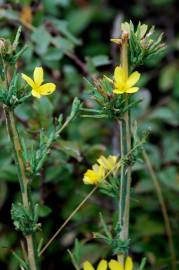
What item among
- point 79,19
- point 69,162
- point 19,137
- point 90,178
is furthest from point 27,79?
point 79,19

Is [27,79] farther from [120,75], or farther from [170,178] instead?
[170,178]

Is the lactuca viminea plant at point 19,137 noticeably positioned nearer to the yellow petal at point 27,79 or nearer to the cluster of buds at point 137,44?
the yellow petal at point 27,79

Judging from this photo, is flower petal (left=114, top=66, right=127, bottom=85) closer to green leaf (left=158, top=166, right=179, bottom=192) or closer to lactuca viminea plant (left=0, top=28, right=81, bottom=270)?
lactuca viminea plant (left=0, top=28, right=81, bottom=270)

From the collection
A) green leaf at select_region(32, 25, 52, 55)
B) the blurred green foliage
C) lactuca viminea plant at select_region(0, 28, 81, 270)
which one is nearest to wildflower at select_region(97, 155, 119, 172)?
lactuca viminea plant at select_region(0, 28, 81, 270)

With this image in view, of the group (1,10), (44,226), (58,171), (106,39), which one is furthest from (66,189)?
(106,39)

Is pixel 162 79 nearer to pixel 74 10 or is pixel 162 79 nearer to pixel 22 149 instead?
pixel 74 10

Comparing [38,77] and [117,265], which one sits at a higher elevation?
[38,77]

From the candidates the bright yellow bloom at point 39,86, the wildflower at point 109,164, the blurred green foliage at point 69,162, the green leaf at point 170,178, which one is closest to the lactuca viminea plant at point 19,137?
the bright yellow bloom at point 39,86

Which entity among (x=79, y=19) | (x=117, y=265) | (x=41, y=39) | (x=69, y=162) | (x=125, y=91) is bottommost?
(x=117, y=265)
